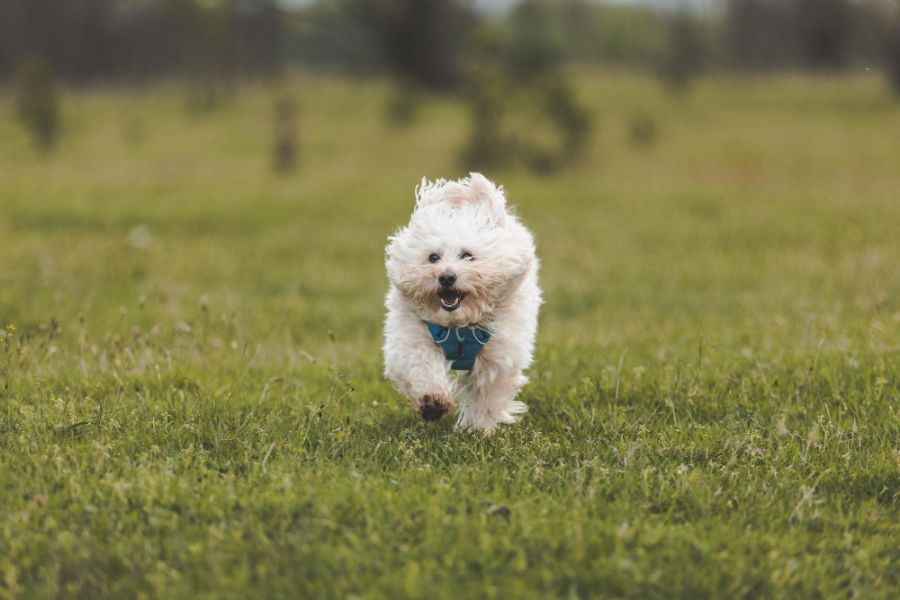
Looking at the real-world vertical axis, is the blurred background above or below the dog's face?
below

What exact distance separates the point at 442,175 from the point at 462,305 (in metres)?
19.0

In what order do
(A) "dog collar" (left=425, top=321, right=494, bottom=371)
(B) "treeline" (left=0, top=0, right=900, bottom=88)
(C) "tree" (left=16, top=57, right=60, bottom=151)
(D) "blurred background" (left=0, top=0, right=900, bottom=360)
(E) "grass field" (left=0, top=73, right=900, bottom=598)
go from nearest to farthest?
(E) "grass field" (left=0, top=73, right=900, bottom=598)
(A) "dog collar" (left=425, top=321, right=494, bottom=371)
(D) "blurred background" (left=0, top=0, right=900, bottom=360)
(C) "tree" (left=16, top=57, right=60, bottom=151)
(B) "treeline" (left=0, top=0, right=900, bottom=88)

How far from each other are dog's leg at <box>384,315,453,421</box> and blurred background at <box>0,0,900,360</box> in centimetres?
98

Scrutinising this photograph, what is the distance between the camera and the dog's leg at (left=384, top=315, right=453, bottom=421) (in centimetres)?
486

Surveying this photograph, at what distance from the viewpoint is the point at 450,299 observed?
4.95 meters

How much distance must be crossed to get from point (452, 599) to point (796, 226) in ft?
43.6

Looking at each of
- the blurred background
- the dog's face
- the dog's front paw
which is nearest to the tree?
the blurred background

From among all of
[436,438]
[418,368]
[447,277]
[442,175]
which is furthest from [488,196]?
[442,175]

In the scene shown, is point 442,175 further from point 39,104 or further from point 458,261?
point 458,261

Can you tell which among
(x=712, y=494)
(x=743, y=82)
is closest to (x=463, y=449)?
(x=712, y=494)

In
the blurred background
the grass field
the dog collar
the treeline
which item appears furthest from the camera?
the treeline

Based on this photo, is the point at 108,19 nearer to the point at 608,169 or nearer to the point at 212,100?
the point at 212,100

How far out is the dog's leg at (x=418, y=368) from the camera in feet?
15.9

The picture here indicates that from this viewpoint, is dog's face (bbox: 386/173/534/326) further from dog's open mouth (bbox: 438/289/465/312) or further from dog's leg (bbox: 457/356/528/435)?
dog's leg (bbox: 457/356/528/435)
